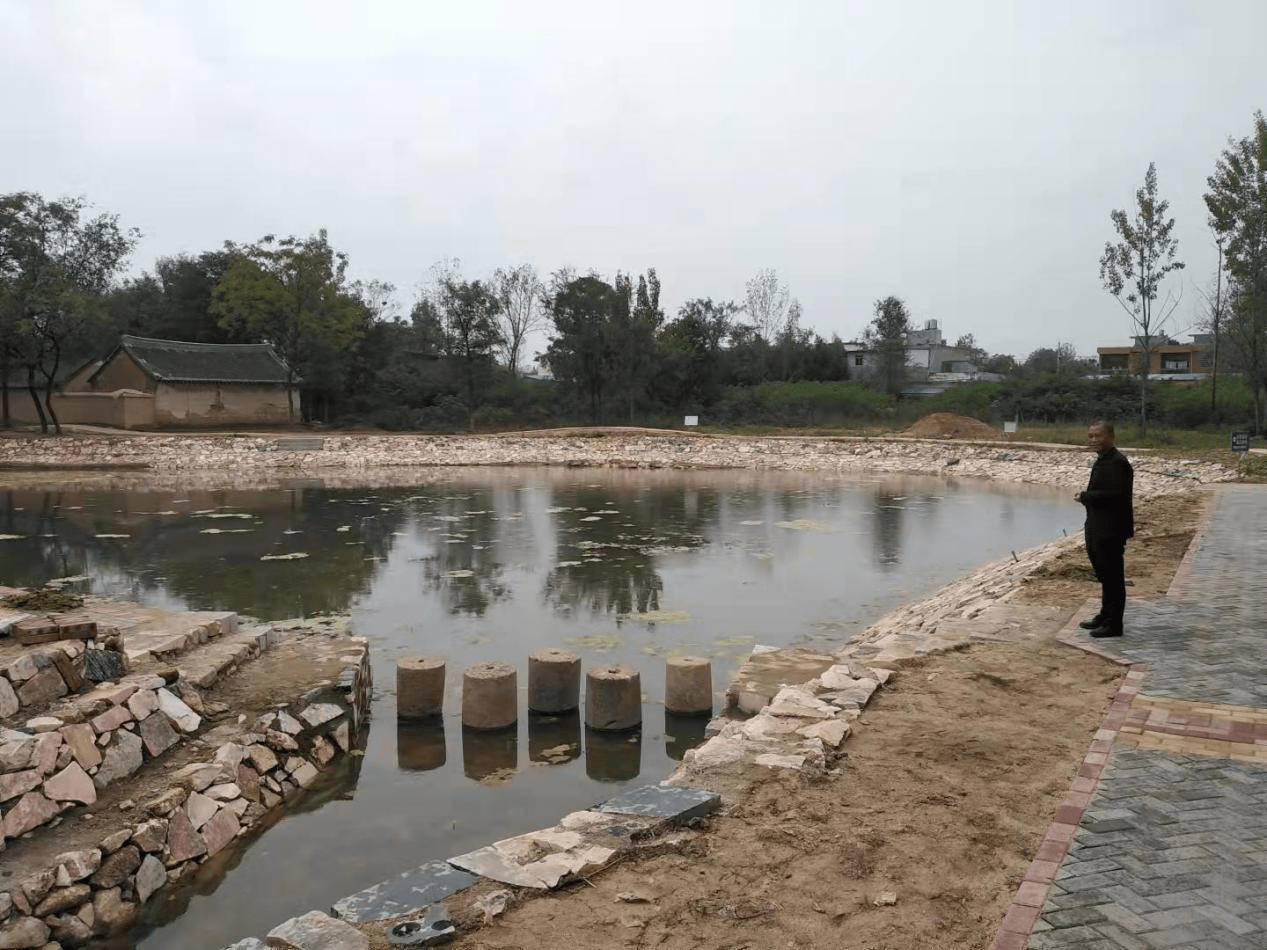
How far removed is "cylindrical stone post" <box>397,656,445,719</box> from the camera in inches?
327

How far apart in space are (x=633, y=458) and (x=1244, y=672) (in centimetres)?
2921

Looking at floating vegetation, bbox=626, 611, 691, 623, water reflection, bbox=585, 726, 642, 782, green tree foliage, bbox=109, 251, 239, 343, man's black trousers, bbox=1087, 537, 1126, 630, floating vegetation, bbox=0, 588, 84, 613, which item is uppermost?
green tree foliage, bbox=109, 251, 239, 343

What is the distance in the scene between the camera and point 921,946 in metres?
3.64

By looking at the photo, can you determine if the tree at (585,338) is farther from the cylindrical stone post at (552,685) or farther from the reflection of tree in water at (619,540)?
the cylindrical stone post at (552,685)

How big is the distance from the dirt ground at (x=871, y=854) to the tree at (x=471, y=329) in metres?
41.4

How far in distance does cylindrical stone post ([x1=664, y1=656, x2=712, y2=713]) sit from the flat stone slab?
13.6 feet

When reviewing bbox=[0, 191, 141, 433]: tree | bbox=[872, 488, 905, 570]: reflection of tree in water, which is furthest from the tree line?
bbox=[872, 488, 905, 570]: reflection of tree in water

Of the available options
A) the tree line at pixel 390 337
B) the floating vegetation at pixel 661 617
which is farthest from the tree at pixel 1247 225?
the floating vegetation at pixel 661 617

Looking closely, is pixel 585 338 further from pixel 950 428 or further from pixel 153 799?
pixel 153 799

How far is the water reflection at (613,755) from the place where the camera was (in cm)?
740

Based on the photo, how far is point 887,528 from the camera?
19.3 m

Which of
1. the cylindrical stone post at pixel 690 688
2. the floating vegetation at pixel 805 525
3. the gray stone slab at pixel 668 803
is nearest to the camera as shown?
the gray stone slab at pixel 668 803

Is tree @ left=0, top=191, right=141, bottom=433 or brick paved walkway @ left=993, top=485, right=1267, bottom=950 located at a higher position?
tree @ left=0, top=191, right=141, bottom=433

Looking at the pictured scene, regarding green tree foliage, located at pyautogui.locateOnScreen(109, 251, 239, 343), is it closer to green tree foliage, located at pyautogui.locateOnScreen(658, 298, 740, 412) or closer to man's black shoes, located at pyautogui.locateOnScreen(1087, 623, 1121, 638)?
green tree foliage, located at pyautogui.locateOnScreen(658, 298, 740, 412)
